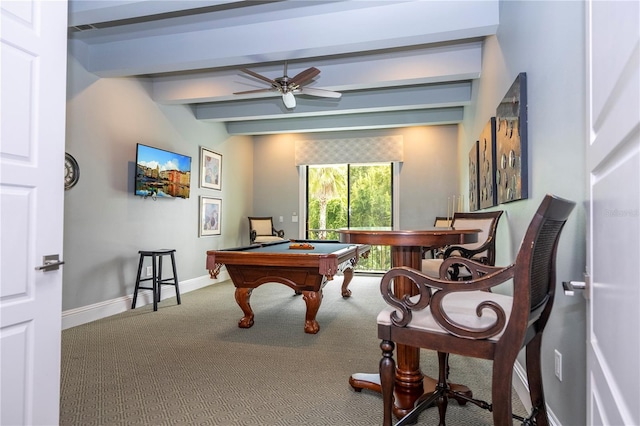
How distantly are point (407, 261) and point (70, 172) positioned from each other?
11.5 feet

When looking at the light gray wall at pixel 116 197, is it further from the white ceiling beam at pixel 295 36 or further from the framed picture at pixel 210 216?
the white ceiling beam at pixel 295 36

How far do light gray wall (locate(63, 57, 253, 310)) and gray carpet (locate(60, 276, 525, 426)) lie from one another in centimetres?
58

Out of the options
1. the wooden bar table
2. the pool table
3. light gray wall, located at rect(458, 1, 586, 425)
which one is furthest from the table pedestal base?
the pool table

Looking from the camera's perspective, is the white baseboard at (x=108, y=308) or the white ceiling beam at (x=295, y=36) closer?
the white ceiling beam at (x=295, y=36)

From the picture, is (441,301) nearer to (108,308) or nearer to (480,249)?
(480,249)

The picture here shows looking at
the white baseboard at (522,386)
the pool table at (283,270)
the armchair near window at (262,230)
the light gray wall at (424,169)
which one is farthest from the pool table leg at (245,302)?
the light gray wall at (424,169)

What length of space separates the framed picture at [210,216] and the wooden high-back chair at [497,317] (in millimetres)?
4840

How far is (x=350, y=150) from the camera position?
698 centimetres

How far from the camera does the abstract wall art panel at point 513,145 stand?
2090 millimetres

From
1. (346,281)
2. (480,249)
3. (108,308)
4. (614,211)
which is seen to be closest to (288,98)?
(346,281)

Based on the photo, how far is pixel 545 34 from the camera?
1.77m

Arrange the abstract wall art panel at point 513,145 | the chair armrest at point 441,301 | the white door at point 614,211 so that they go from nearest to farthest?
the white door at point 614,211 → the chair armrest at point 441,301 → the abstract wall art panel at point 513,145

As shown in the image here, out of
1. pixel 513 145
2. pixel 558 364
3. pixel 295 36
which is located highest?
pixel 295 36

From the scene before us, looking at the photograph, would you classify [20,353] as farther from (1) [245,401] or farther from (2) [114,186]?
(2) [114,186]
